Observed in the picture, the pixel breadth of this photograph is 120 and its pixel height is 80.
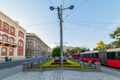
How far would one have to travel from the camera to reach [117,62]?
846 inches

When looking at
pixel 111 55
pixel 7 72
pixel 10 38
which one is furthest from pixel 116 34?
pixel 10 38

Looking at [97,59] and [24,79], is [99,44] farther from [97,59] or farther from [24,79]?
[24,79]

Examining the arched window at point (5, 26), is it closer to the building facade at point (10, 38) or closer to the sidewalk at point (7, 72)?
the building facade at point (10, 38)

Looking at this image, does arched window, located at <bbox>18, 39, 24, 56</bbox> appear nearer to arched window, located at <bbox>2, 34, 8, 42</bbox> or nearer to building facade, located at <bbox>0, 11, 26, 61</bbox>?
building facade, located at <bbox>0, 11, 26, 61</bbox>

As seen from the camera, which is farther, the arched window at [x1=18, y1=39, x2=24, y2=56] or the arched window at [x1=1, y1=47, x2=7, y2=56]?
the arched window at [x1=18, y1=39, x2=24, y2=56]

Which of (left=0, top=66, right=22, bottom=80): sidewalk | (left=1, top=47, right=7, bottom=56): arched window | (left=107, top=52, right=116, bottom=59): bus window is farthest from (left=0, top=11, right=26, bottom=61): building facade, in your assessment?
(left=107, top=52, right=116, bottom=59): bus window

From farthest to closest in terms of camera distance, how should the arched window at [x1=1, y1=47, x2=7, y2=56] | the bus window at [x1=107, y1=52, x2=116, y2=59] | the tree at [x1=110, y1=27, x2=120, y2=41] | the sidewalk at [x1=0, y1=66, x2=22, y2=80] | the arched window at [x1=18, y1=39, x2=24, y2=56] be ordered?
1. the arched window at [x1=18, y1=39, x2=24, y2=56]
2. the arched window at [x1=1, y1=47, x2=7, y2=56]
3. the tree at [x1=110, y1=27, x2=120, y2=41]
4. the bus window at [x1=107, y1=52, x2=116, y2=59]
5. the sidewalk at [x1=0, y1=66, x2=22, y2=80]

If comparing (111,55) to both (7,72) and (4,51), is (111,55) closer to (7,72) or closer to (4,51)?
(7,72)

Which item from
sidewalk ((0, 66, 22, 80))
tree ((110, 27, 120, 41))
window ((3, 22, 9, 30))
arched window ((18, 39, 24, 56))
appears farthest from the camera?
arched window ((18, 39, 24, 56))

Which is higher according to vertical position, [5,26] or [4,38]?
[5,26]

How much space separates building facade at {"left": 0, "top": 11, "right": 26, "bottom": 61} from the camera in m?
49.0

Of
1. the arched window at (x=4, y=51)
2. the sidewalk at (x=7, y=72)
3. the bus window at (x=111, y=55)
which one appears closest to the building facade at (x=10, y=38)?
the arched window at (x=4, y=51)

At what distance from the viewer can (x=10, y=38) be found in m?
56.8

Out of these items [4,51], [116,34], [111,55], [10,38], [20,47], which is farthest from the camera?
[20,47]
